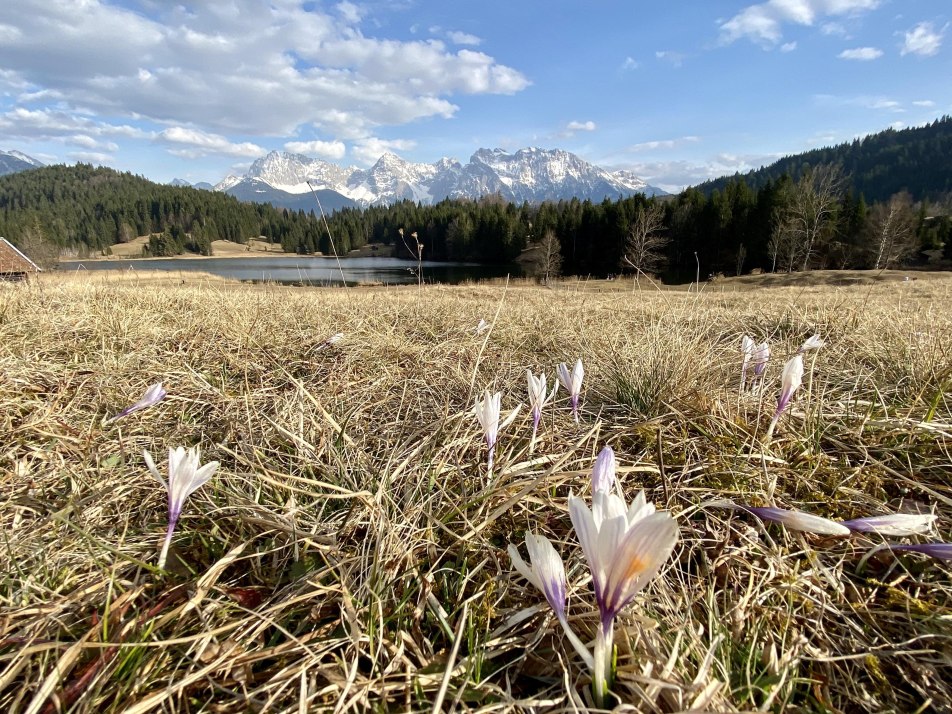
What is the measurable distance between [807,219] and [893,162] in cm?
13744

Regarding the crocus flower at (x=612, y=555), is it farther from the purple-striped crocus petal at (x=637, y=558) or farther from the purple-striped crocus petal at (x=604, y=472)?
the purple-striped crocus petal at (x=604, y=472)

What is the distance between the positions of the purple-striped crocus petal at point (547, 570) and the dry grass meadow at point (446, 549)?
0.15 m

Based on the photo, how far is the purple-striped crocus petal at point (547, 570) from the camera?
0.71 metres

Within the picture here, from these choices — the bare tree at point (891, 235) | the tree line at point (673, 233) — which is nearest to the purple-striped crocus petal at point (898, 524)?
the tree line at point (673, 233)

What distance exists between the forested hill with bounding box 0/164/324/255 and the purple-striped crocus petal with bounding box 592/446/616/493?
91.8 meters

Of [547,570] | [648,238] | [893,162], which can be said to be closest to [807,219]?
[648,238]

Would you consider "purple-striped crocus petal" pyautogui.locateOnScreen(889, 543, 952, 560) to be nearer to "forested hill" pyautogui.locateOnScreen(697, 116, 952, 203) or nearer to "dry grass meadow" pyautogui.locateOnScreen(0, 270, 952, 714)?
"dry grass meadow" pyautogui.locateOnScreen(0, 270, 952, 714)

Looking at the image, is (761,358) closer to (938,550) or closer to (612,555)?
(938,550)

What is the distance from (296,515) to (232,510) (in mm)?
203

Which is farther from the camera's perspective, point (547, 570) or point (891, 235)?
point (891, 235)

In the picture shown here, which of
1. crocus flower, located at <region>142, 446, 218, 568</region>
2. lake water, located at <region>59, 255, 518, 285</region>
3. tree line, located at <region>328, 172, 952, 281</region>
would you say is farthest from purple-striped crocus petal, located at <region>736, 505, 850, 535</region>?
tree line, located at <region>328, 172, 952, 281</region>

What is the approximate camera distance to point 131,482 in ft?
4.52

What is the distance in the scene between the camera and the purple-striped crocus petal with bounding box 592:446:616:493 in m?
0.93

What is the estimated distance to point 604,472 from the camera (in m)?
0.94
